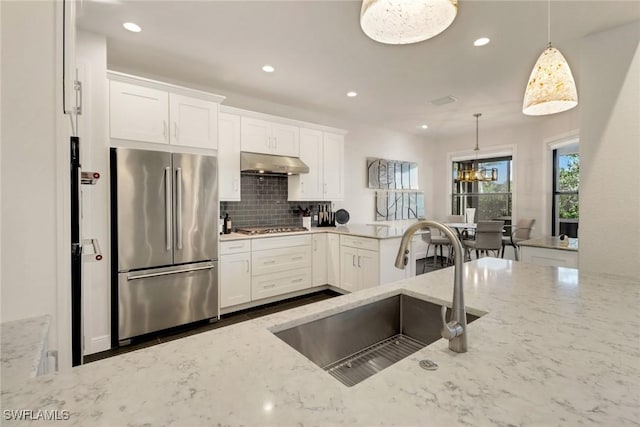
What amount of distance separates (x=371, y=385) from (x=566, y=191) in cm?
602

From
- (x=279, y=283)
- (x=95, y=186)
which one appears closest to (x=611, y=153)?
(x=279, y=283)

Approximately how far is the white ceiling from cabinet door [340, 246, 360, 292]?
2.09 meters

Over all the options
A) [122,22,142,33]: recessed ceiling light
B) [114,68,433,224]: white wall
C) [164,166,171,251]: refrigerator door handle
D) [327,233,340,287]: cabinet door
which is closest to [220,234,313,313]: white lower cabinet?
[327,233,340,287]: cabinet door

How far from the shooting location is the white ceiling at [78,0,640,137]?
2.21 m

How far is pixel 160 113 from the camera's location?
286cm

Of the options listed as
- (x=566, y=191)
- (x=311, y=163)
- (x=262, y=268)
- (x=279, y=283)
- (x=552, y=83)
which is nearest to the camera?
(x=552, y=83)

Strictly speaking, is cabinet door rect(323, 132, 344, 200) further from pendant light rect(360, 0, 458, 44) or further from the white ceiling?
pendant light rect(360, 0, 458, 44)

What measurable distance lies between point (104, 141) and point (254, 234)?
66.1 inches

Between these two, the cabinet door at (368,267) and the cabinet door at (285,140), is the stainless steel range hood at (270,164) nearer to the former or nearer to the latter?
the cabinet door at (285,140)

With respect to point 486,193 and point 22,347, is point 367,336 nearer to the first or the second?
point 22,347

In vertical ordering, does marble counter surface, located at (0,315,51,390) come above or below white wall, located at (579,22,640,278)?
below

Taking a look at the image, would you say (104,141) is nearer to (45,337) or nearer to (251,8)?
(251,8)

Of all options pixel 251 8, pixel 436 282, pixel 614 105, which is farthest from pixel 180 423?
pixel 614 105

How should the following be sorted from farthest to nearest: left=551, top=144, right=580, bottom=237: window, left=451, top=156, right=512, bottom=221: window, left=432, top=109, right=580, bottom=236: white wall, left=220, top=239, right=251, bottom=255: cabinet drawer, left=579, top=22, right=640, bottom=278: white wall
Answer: left=451, top=156, right=512, bottom=221: window, left=432, top=109, right=580, bottom=236: white wall, left=551, top=144, right=580, bottom=237: window, left=220, top=239, right=251, bottom=255: cabinet drawer, left=579, top=22, right=640, bottom=278: white wall
